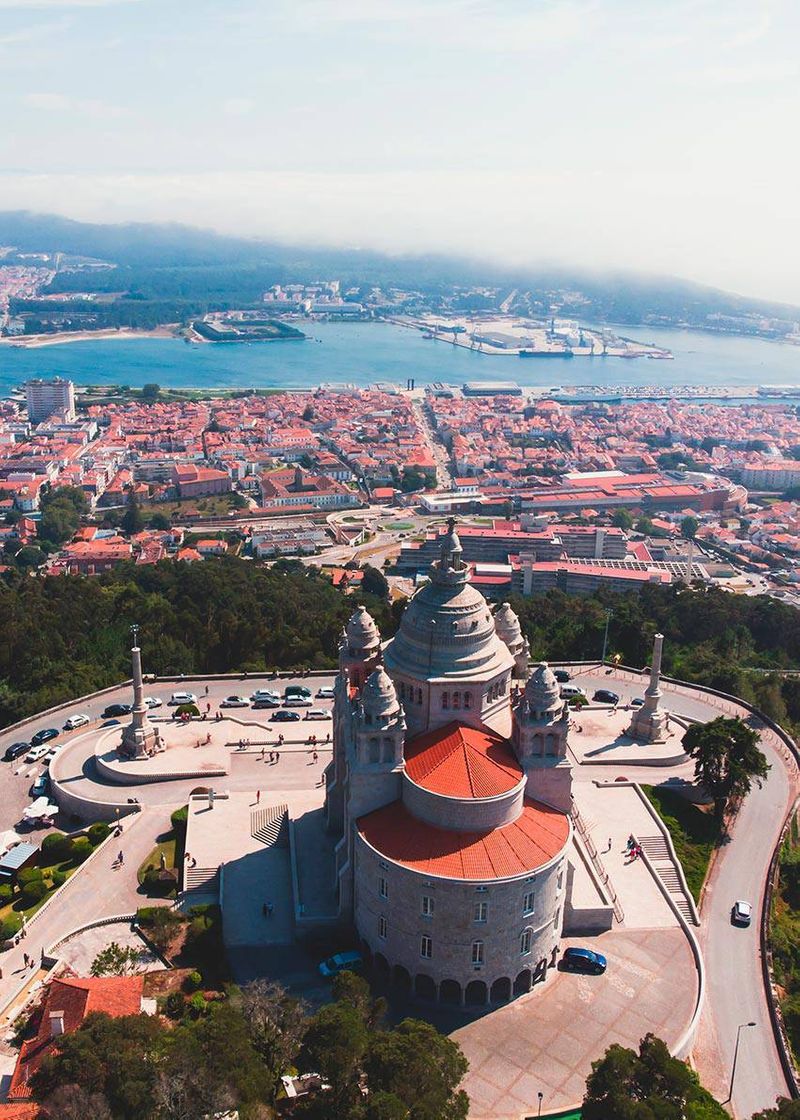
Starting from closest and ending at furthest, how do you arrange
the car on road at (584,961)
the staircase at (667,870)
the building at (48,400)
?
1. the car on road at (584,961)
2. the staircase at (667,870)
3. the building at (48,400)

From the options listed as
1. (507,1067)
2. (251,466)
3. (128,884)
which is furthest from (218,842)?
(251,466)

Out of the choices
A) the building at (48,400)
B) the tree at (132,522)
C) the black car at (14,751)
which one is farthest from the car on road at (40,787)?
the building at (48,400)

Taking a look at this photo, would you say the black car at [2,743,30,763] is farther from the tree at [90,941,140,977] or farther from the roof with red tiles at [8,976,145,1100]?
the roof with red tiles at [8,976,145,1100]

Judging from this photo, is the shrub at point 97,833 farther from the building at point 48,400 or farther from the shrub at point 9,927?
the building at point 48,400

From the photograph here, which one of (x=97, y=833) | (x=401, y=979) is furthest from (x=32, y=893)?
(x=401, y=979)

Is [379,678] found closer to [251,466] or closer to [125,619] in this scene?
[125,619]

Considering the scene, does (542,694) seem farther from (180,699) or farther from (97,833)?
(180,699)

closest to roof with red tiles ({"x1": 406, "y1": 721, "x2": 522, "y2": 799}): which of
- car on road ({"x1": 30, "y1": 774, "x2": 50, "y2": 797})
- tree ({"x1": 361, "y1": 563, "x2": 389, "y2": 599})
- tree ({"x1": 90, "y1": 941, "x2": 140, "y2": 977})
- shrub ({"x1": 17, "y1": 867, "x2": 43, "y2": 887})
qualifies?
tree ({"x1": 90, "y1": 941, "x2": 140, "y2": 977})
